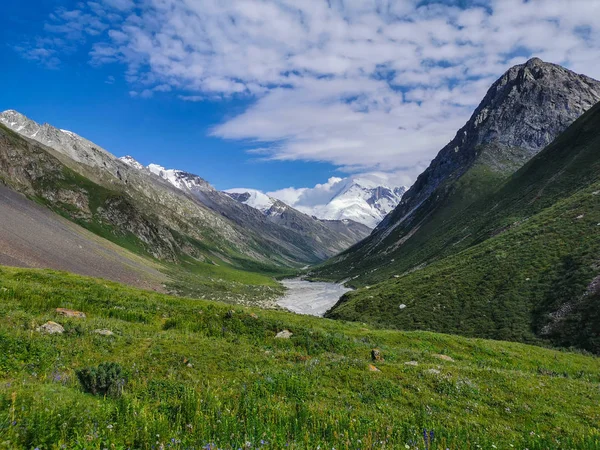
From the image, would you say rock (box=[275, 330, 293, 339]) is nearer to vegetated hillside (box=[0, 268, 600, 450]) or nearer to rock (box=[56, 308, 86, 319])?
vegetated hillside (box=[0, 268, 600, 450])

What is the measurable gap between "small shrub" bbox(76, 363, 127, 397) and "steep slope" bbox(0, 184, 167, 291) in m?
71.1

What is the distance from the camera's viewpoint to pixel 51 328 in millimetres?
15633

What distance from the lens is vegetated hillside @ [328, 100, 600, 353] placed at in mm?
37562

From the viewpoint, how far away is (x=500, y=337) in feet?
128

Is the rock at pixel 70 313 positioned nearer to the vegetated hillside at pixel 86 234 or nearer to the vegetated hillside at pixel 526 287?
the vegetated hillside at pixel 526 287

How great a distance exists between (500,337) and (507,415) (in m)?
32.1

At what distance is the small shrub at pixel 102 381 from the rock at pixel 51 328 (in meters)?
6.49

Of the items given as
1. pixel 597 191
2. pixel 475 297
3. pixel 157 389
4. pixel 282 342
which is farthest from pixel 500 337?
pixel 597 191

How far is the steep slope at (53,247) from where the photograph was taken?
73.2 meters

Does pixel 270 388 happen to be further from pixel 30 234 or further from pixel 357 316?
pixel 30 234

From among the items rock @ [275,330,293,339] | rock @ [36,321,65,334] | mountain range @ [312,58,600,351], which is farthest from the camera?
mountain range @ [312,58,600,351]

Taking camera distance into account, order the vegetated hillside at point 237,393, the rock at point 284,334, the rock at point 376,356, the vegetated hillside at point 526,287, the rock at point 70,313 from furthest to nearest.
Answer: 1. the vegetated hillside at point 526,287
2. the rock at point 284,334
3. the rock at point 376,356
4. the rock at point 70,313
5. the vegetated hillside at point 237,393

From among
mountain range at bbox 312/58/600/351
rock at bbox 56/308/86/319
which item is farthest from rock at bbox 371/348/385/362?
mountain range at bbox 312/58/600/351

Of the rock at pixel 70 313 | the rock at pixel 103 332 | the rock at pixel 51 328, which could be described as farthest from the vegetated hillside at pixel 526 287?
the rock at pixel 51 328
